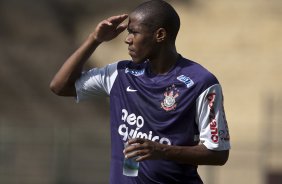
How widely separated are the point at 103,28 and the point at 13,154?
34.5ft

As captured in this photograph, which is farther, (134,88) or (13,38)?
(13,38)

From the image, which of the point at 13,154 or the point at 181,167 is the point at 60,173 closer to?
the point at 13,154

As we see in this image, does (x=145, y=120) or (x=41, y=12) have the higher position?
(x=41, y=12)

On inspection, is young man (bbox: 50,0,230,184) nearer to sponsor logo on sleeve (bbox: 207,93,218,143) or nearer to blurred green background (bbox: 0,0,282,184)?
sponsor logo on sleeve (bbox: 207,93,218,143)

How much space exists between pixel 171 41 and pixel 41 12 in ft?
36.1

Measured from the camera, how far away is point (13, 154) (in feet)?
53.1

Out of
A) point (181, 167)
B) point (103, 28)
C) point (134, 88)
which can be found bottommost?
point (181, 167)

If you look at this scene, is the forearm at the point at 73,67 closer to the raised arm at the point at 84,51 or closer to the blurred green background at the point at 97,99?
the raised arm at the point at 84,51

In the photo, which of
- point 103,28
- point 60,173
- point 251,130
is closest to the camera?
point 103,28

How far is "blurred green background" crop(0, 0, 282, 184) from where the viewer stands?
49.1ft

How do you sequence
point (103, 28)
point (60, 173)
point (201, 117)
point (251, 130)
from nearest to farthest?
point (201, 117), point (103, 28), point (251, 130), point (60, 173)

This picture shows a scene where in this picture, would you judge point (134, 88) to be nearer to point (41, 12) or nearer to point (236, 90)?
point (236, 90)

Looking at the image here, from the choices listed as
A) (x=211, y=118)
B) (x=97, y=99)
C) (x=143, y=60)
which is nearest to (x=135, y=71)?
(x=143, y=60)

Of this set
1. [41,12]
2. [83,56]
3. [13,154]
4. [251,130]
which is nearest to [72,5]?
[41,12]
